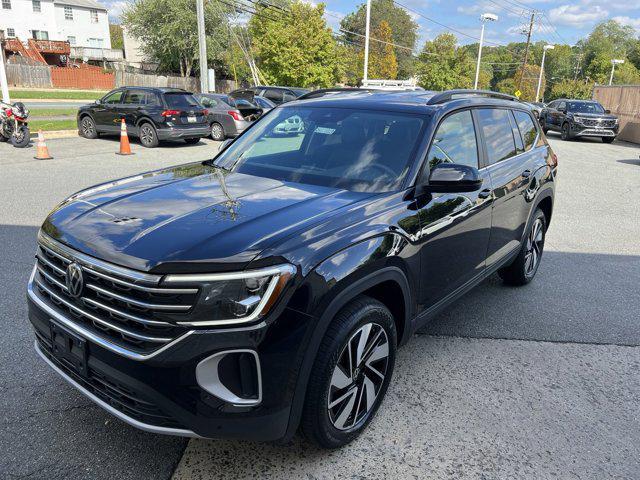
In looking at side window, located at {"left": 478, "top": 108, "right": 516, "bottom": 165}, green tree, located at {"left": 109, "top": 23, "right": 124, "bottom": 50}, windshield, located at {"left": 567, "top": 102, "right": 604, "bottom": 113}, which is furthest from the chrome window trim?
green tree, located at {"left": 109, "top": 23, "right": 124, "bottom": 50}

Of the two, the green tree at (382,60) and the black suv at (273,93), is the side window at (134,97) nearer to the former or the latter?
the black suv at (273,93)

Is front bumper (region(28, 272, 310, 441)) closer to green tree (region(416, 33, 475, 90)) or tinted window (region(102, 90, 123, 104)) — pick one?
tinted window (region(102, 90, 123, 104))

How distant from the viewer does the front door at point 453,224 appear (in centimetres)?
320

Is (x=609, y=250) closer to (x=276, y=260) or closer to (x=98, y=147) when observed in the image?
(x=276, y=260)

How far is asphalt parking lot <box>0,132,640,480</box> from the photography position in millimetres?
2672

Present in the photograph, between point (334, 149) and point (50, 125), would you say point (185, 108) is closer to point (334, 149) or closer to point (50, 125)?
point (50, 125)

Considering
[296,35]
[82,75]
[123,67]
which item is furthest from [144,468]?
[123,67]

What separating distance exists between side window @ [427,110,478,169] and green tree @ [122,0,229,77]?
4587 cm

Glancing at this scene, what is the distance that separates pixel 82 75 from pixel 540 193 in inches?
2049

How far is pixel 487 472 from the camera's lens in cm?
268

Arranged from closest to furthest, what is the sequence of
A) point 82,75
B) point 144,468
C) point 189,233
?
point 189,233 < point 144,468 < point 82,75

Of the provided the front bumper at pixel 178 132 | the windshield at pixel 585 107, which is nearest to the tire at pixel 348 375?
the front bumper at pixel 178 132

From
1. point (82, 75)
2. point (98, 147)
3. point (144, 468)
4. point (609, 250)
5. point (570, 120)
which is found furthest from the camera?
point (82, 75)

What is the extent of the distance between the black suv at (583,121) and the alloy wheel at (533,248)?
65.6 feet
